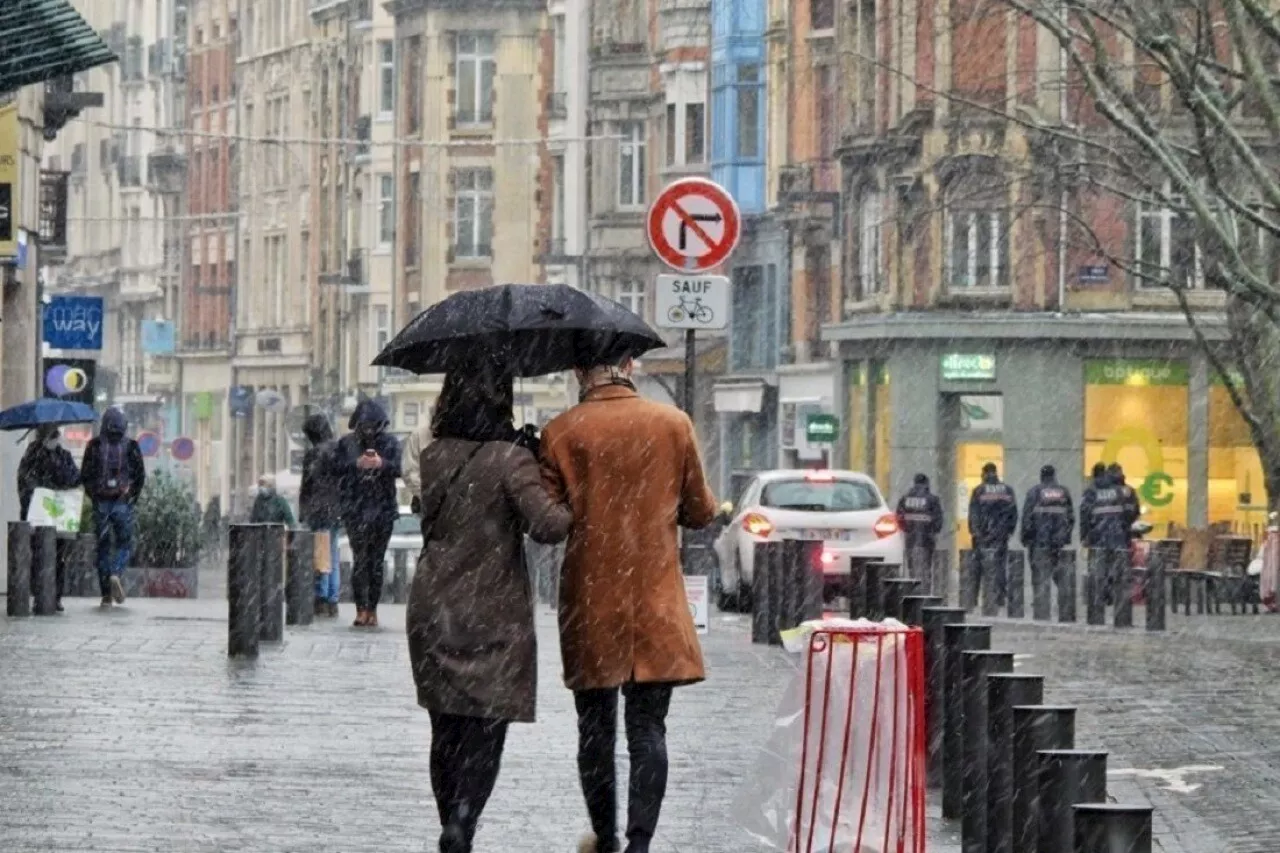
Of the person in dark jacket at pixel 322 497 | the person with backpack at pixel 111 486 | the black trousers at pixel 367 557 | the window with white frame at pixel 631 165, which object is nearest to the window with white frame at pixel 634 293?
the window with white frame at pixel 631 165

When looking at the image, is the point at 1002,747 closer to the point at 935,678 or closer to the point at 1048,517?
the point at 935,678

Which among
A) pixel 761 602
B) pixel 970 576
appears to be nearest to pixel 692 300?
pixel 761 602

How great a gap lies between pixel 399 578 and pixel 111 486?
1254cm

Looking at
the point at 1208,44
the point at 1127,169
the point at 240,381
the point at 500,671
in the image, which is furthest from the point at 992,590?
the point at 240,381

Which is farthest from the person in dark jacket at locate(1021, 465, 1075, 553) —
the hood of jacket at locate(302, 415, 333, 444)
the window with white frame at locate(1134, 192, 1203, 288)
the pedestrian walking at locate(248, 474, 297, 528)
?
the hood of jacket at locate(302, 415, 333, 444)

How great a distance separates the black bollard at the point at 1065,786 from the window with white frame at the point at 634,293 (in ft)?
235

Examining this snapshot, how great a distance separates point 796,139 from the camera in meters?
71.1

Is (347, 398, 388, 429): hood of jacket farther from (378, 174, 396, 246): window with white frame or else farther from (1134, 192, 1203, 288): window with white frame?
(378, 174, 396, 246): window with white frame

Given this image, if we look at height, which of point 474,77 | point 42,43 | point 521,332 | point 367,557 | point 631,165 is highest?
point 474,77

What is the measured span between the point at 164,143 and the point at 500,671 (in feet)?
351

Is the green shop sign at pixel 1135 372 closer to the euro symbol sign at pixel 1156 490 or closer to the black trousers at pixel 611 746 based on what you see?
the euro symbol sign at pixel 1156 490

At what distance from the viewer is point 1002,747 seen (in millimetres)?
10883

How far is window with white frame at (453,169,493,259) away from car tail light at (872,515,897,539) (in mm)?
55706

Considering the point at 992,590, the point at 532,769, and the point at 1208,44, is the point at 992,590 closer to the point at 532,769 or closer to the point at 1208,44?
the point at 1208,44
